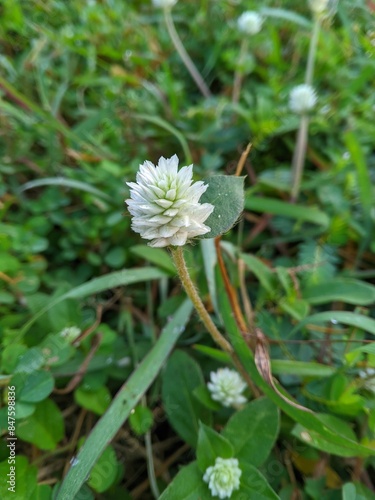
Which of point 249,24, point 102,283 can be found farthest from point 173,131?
point 249,24

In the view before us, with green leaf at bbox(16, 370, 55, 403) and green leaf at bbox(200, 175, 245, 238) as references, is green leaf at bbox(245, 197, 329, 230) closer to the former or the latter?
green leaf at bbox(200, 175, 245, 238)

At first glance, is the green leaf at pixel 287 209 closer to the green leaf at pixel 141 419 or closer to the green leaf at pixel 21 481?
the green leaf at pixel 141 419

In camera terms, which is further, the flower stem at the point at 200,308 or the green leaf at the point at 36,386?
the green leaf at the point at 36,386

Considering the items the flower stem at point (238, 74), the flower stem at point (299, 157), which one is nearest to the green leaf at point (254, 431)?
the flower stem at point (299, 157)

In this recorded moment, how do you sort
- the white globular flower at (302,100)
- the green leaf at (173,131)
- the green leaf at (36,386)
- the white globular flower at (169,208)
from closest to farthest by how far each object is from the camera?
the white globular flower at (169,208), the green leaf at (36,386), the green leaf at (173,131), the white globular flower at (302,100)

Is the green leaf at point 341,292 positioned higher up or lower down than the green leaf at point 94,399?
higher up

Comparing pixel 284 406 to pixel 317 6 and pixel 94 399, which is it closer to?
pixel 94 399

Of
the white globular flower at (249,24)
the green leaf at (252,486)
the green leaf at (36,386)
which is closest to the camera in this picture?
the green leaf at (252,486)
